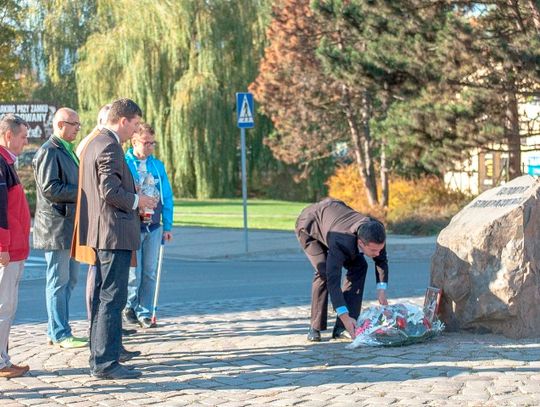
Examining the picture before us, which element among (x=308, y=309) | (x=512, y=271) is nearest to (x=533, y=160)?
(x=308, y=309)

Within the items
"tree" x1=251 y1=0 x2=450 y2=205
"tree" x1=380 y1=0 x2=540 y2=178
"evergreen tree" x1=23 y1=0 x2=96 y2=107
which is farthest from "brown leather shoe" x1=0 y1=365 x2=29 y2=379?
"evergreen tree" x1=23 y1=0 x2=96 y2=107

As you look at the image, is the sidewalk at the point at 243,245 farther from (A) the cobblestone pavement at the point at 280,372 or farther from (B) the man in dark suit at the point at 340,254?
(B) the man in dark suit at the point at 340,254

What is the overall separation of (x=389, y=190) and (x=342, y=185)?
247cm

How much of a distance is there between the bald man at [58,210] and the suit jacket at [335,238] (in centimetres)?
199

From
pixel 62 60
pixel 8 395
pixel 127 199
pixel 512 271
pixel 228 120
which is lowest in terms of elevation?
pixel 8 395

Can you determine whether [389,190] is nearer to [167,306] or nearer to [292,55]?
[292,55]

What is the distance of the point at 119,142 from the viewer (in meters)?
7.16

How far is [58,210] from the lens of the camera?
824 centimetres

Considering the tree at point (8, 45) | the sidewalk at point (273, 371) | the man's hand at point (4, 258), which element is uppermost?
the tree at point (8, 45)

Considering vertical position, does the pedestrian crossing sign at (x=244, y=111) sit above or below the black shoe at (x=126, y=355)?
above

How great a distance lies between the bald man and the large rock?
Answer: 3.22 m

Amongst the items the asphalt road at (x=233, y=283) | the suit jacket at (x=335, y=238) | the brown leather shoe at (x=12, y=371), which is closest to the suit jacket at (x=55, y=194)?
the brown leather shoe at (x=12, y=371)

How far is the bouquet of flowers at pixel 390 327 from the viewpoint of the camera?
7965 millimetres

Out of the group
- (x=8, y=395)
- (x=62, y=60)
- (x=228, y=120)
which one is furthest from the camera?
(x=62, y=60)
